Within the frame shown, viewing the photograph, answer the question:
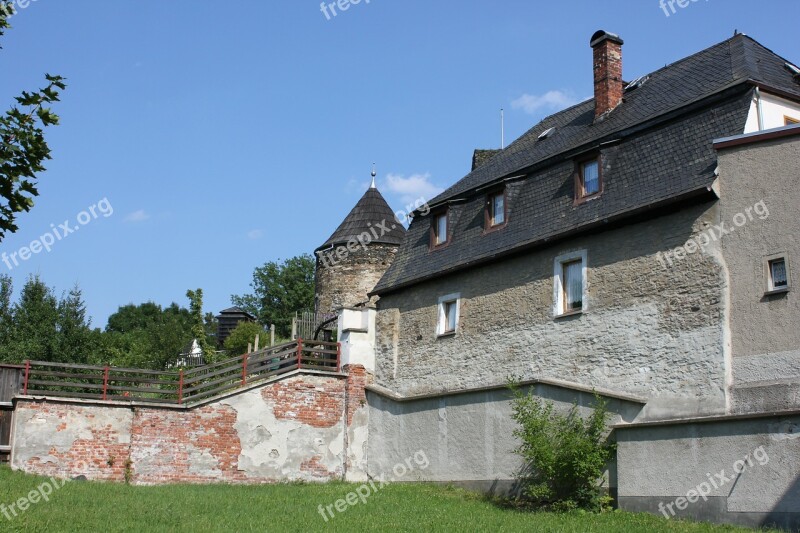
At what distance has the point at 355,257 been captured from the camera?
34.6m

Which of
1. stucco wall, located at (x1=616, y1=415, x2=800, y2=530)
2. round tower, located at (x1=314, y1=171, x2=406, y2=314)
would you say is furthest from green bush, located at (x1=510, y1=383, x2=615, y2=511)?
round tower, located at (x1=314, y1=171, x2=406, y2=314)

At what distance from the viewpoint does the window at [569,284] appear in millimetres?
19000

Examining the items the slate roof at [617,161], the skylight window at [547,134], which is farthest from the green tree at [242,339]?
the skylight window at [547,134]

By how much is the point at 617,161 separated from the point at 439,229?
21.0 ft

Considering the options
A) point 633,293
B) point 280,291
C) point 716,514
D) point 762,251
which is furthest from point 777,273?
point 280,291

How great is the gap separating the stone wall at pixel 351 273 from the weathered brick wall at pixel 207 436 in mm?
9478

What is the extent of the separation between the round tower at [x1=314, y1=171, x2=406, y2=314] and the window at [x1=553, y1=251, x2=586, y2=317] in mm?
14835

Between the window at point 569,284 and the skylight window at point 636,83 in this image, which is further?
the skylight window at point 636,83

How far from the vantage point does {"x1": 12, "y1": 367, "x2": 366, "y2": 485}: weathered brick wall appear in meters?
21.2

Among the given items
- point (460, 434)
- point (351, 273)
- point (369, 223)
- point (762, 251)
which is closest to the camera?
point (762, 251)

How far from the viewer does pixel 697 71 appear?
796 inches

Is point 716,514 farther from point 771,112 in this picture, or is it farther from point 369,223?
point 369,223

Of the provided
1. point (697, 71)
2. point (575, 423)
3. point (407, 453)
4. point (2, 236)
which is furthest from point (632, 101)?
point (2, 236)

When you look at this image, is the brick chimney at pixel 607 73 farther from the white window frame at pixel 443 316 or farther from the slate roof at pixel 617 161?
the white window frame at pixel 443 316
